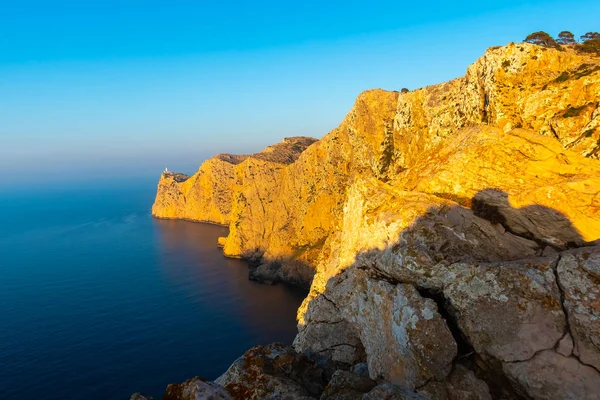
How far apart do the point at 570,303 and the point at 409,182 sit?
13801 mm

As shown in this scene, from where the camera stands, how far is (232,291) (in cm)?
11088

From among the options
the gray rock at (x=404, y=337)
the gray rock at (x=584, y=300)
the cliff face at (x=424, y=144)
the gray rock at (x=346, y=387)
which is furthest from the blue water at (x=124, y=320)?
the gray rock at (x=584, y=300)

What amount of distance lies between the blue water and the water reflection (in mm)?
345

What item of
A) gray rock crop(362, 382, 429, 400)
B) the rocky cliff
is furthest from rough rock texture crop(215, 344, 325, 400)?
gray rock crop(362, 382, 429, 400)

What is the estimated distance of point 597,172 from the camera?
64.2ft

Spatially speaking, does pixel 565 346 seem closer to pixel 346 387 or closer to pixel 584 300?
pixel 584 300

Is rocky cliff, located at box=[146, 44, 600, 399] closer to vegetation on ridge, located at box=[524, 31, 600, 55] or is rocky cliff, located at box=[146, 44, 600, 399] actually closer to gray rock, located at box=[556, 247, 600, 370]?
gray rock, located at box=[556, 247, 600, 370]

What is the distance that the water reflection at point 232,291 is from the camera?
288 feet

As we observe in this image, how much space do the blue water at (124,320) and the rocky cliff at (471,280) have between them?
54.7 meters

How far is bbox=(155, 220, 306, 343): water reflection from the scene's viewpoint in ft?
288

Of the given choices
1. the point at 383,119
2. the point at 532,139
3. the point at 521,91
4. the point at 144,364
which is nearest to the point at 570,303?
the point at 532,139

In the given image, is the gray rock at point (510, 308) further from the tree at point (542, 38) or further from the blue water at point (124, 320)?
the tree at point (542, 38)

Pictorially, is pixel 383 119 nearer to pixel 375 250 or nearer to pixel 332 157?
pixel 332 157

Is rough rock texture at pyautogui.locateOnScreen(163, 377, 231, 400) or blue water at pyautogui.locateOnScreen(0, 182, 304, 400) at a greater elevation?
rough rock texture at pyautogui.locateOnScreen(163, 377, 231, 400)
